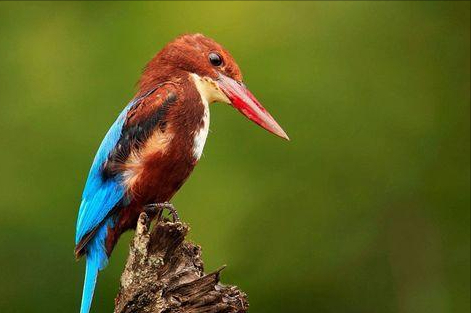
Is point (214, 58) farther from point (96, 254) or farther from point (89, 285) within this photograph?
point (89, 285)

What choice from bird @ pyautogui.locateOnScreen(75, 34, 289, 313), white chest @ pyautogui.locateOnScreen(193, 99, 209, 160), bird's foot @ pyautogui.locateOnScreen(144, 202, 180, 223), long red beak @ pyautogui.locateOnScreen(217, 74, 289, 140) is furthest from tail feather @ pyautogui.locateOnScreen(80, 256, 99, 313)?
long red beak @ pyautogui.locateOnScreen(217, 74, 289, 140)

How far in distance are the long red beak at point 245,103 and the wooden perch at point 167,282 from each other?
0.93 meters

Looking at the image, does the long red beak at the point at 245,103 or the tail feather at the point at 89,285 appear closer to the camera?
the tail feather at the point at 89,285

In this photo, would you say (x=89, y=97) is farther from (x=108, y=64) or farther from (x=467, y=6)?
(x=467, y=6)

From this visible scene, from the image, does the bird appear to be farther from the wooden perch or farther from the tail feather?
the wooden perch

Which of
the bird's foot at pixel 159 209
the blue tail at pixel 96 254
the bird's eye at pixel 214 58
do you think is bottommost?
the blue tail at pixel 96 254

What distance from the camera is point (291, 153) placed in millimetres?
8750

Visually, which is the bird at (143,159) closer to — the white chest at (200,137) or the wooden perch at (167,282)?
the white chest at (200,137)

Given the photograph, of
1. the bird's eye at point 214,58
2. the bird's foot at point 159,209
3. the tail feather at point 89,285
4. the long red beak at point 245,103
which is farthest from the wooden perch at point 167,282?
the bird's eye at point 214,58

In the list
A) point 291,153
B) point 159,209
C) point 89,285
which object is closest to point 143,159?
point 159,209

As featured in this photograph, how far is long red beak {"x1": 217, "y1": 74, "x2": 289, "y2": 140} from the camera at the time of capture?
18.0ft

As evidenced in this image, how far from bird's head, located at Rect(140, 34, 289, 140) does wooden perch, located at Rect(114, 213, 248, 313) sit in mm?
934

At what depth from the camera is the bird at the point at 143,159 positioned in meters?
5.22

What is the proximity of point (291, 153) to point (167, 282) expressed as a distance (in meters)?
4.09
